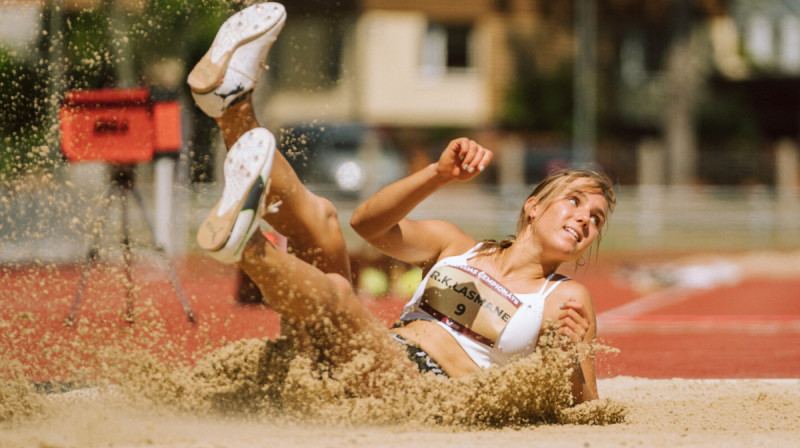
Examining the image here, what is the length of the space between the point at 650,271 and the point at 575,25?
18016mm

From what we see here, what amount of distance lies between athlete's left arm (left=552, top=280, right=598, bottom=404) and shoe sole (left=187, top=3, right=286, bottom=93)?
1396mm

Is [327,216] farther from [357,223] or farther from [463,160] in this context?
[463,160]

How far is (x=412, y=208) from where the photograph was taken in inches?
148

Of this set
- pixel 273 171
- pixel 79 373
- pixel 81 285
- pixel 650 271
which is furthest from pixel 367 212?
pixel 650 271

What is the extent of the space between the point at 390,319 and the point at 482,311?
1087 mm

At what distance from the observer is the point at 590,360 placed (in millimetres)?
3730

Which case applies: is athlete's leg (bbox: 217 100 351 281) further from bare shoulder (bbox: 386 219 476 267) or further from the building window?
the building window

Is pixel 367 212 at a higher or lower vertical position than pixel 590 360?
higher

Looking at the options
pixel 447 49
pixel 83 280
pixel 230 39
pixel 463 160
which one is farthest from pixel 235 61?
pixel 447 49

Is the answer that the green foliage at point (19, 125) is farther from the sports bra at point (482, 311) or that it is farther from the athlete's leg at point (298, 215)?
the sports bra at point (482, 311)

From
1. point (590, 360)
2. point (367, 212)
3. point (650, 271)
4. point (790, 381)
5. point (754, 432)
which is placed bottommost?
point (650, 271)

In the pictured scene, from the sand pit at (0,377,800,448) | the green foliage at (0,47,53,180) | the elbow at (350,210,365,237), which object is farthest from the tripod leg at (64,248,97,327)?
the elbow at (350,210,365,237)

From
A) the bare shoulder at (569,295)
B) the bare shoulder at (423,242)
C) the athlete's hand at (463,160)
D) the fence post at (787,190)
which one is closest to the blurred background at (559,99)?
the fence post at (787,190)

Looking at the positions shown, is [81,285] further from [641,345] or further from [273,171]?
[641,345]
